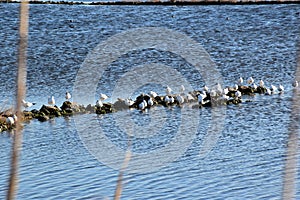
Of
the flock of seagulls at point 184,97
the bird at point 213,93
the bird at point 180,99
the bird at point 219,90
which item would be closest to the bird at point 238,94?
the flock of seagulls at point 184,97

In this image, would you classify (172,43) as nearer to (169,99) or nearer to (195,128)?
(169,99)

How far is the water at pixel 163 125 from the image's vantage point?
8391 millimetres

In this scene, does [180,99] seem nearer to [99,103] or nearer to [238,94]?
[238,94]

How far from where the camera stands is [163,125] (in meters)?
12.0

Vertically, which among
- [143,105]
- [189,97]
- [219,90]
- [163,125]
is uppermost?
[219,90]

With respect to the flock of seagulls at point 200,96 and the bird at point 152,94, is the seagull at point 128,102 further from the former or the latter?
the bird at point 152,94

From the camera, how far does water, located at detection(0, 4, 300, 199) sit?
839cm

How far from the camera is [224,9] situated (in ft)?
94.3

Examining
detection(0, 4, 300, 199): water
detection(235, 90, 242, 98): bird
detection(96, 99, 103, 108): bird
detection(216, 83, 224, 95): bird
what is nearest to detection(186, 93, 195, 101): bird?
detection(216, 83, 224, 95): bird

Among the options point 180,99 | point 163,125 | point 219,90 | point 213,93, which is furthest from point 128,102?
point 219,90

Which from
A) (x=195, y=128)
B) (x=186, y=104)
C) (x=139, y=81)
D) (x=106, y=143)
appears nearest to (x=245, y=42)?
(x=139, y=81)

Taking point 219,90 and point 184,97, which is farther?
point 219,90

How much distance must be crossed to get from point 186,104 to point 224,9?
1556 cm

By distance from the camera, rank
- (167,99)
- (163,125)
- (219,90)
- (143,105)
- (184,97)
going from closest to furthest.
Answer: (163,125) → (143,105) → (167,99) → (184,97) → (219,90)
